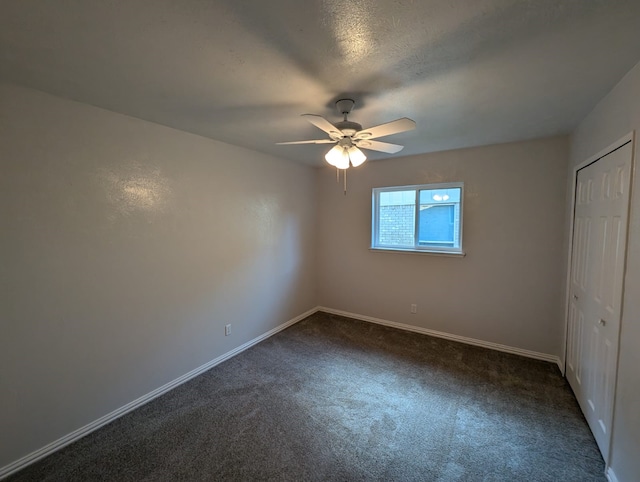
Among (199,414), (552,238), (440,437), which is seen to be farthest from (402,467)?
(552,238)

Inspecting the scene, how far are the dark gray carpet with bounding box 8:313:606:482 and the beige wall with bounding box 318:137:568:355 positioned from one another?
1.59 ft

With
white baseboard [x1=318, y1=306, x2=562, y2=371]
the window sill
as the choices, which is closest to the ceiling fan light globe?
the window sill

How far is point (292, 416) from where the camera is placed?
2.15m

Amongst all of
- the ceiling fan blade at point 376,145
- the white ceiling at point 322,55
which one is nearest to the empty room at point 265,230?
Result: the white ceiling at point 322,55

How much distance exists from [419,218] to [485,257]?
91cm

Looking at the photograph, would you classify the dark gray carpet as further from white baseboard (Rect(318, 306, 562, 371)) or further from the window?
the window

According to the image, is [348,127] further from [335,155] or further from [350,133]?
[335,155]

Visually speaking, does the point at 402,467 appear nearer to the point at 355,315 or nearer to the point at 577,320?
the point at 577,320

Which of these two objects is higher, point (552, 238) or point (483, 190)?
point (483, 190)

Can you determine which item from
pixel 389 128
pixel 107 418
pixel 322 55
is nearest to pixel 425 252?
pixel 389 128

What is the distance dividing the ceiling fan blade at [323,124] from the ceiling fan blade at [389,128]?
14 centimetres

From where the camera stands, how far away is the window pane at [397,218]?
375 centimetres

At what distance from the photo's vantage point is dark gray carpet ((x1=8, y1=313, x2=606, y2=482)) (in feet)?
5.55

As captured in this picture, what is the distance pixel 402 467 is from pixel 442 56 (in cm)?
239
